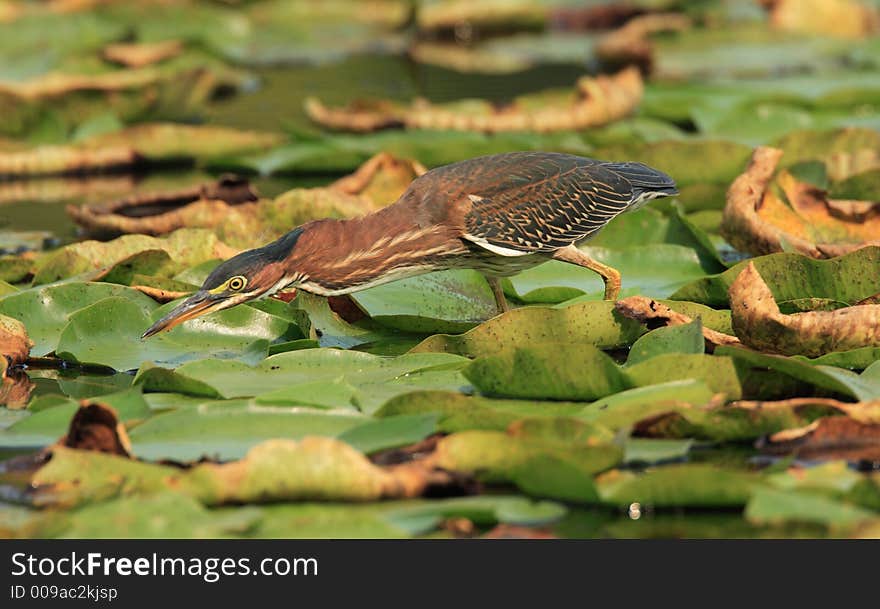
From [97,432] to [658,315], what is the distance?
2416mm

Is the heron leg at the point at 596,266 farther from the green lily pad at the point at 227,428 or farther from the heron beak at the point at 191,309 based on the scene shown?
the green lily pad at the point at 227,428

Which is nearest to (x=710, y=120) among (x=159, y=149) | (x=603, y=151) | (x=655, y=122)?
(x=655, y=122)

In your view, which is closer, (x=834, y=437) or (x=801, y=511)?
(x=801, y=511)

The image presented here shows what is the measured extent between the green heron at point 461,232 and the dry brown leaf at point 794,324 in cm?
130

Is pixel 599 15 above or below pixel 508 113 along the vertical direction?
above

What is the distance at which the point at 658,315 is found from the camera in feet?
19.1

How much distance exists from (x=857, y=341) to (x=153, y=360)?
3036mm

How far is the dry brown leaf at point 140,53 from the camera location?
1351 cm

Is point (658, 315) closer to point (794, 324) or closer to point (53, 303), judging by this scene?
point (794, 324)

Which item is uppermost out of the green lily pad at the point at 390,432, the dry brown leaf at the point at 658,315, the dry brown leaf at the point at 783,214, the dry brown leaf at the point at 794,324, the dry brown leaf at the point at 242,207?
the dry brown leaf at the point at 242,207

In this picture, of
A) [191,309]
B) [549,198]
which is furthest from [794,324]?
[191,309]

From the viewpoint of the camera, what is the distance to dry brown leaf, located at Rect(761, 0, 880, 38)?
Result: 618 inches

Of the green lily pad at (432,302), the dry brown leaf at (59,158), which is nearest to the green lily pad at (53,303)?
the green lily pad at (432,302)

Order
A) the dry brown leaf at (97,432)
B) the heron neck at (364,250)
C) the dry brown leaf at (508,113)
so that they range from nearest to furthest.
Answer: the dry brown leaf at (97,432)
the heron neck at (364,250)
the dry brown leaf at (508,113)
